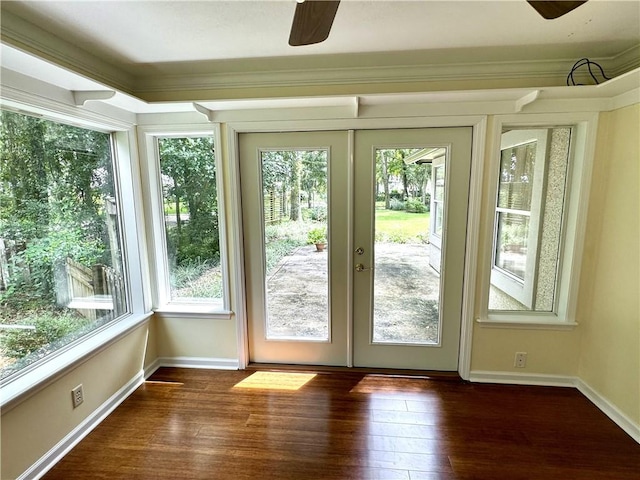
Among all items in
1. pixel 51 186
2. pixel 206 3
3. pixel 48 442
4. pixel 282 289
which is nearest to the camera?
pixel 206 3

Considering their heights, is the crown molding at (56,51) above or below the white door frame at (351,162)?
above

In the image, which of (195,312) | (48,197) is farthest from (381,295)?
(48,197)

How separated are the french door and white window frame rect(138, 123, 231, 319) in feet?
0.59

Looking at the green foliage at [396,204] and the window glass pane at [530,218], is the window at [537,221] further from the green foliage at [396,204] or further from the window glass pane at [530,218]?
the green foliage at [396,204]

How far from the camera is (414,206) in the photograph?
240 centimetres

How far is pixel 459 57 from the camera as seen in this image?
1.99 metres

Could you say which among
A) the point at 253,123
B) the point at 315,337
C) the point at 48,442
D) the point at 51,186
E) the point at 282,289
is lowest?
the point at 48,442

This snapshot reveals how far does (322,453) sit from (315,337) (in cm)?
94

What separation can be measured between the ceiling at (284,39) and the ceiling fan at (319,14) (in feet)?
0.97

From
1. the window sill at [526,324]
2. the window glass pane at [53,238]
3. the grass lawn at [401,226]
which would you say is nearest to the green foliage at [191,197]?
the window glass pane at [53,238]

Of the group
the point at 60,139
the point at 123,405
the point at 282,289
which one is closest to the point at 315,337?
the point at 282,289

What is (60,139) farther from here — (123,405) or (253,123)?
(123,405)

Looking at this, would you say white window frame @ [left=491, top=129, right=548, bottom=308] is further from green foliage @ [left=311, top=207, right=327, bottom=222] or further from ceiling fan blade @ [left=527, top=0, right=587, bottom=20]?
green foliage @ [left=311, top=207, right=327, bottom=222]

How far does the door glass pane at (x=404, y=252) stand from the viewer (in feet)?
7.77
